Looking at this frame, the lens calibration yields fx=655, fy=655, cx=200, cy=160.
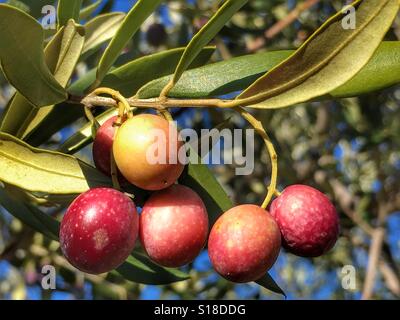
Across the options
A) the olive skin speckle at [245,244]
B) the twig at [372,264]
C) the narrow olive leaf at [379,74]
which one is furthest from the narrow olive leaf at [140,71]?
the twig at [372,264]

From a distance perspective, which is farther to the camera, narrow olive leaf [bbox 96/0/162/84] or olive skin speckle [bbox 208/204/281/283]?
narrow olive leaf [bbox 96/0/162/84]

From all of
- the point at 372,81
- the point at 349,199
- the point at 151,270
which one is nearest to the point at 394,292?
the point at 349,199

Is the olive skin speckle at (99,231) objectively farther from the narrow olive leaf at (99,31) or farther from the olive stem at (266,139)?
the narrow olive leaf at (99,31)

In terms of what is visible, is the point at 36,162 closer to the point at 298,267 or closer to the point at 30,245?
the point at 30,245

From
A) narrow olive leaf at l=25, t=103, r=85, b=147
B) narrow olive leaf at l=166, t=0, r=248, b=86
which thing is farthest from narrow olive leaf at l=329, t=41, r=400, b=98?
narrow olive leaf at l=25, t=103, r=85, b=147

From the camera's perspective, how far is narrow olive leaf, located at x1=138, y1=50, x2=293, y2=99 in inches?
51.0

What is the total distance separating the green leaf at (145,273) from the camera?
1565 millimetres

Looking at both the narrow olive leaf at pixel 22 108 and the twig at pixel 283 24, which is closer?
the narrow olive leaf at pixel 22 108

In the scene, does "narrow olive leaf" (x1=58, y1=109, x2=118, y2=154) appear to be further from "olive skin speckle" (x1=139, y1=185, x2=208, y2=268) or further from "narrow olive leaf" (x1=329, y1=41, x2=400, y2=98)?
"narrow olive leaf" (x1=329, y1=41, x2=400, y2=98)

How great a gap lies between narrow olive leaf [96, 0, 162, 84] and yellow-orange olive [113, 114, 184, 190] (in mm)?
235

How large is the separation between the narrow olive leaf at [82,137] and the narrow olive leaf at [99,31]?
337 mm

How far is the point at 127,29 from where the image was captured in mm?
1240

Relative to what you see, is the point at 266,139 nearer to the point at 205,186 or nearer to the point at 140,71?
the point at 205,186

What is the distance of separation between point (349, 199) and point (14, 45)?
2650mm
